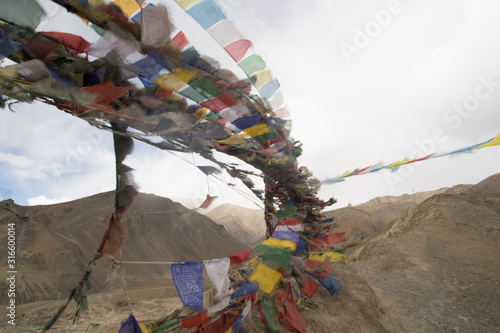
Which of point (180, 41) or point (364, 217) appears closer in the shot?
point (180, 41)

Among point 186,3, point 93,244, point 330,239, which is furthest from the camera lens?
point 93,244

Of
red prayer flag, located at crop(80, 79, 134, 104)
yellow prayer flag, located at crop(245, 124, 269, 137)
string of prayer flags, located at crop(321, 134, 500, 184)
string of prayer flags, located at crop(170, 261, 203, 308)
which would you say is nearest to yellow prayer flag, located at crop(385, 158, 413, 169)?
string of prayer flags, located at crop(321, 134, 500, 184)

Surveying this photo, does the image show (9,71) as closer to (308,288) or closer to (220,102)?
(220,102)

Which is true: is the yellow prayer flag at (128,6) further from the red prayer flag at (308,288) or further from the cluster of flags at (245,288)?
the red prayer flag at (308,288)

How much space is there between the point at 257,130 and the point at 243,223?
53.7 m

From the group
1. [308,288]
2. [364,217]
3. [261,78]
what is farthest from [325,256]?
[364,217]

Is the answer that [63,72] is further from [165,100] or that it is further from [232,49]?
[232,49]

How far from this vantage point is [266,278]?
10.5ft

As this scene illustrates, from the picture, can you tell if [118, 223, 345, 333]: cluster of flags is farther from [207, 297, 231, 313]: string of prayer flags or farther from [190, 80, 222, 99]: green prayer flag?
[190, 80, 222, 99]: green prayer flag

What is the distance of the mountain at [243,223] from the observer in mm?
44656

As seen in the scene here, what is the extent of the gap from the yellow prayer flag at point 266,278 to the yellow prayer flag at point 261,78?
232cm

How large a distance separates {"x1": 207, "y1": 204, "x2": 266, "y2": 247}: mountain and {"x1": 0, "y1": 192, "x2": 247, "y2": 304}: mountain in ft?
32.7

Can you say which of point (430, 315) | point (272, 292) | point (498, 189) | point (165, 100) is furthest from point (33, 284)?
point (498, 189)

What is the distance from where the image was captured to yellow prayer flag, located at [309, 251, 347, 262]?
4305 mm
